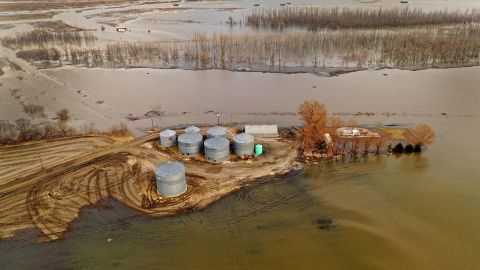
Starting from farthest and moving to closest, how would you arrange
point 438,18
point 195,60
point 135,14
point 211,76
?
point 135,14, point 438,18, point 195,60, point 211,76

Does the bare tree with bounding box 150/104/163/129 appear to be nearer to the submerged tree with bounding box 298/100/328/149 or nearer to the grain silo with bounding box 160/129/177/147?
the grain silo with bounding box 160/129/177/147

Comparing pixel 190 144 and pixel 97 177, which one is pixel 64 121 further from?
pixel 190 144

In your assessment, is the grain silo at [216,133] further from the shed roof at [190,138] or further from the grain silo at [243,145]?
the grain silo at [243,145]

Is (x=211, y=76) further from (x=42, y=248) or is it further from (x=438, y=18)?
(x=438, y=18)

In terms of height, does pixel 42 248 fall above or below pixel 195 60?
below

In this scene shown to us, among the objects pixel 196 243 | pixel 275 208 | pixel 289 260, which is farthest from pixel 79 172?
pixel 289 260

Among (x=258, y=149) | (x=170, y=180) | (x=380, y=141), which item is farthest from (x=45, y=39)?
(x=380, y=141)
